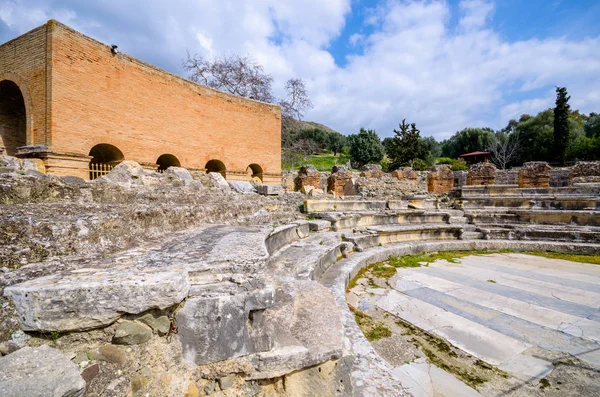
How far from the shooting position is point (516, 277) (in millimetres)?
4066

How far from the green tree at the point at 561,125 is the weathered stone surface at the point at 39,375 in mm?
34900

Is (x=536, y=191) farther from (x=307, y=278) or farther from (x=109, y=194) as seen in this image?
(x=109, y=194)

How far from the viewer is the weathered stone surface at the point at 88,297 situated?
1.16 m

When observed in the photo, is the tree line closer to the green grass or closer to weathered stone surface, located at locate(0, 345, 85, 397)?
the green grass

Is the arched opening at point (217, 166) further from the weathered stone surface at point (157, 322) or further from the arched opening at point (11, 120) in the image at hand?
the weathered stone surface at point (157, 322)

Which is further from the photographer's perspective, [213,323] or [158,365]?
[213,323]

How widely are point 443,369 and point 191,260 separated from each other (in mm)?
2035

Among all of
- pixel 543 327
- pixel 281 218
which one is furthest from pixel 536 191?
pixel 281 218

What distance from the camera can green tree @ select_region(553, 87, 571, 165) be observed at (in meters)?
24.9

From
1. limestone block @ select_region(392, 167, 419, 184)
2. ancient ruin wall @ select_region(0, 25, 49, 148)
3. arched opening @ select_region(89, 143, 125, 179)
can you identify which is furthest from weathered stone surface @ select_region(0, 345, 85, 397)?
limestone block @ select_region(392, 167, 419, 184)

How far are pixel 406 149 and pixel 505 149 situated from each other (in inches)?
521

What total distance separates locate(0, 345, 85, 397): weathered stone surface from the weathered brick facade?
8705 mm

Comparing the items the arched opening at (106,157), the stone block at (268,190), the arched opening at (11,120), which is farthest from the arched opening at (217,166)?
the arched opening at (11,120)

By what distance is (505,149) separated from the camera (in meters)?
32.8
